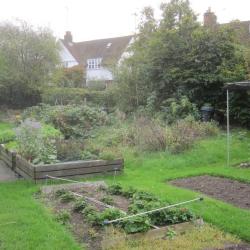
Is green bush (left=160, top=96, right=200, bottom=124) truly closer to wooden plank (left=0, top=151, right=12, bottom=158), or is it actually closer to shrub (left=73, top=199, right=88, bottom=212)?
wooden plank (left=0, top=151, right=12, bottom=158)

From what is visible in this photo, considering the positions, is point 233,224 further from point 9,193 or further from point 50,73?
point 50,73

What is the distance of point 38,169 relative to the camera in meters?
8.71

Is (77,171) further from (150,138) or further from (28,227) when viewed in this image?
(150,138)

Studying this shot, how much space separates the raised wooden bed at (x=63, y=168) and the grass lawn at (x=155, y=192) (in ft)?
0.96

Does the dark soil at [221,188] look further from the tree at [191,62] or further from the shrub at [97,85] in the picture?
the shrub at [97,85]

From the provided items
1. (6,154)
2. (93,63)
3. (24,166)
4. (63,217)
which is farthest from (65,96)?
(93,63)

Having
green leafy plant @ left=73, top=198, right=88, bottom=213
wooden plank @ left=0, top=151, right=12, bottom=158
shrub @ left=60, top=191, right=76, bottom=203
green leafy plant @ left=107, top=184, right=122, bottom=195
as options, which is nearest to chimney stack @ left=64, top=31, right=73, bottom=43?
wooden plank @ left=0, top=151, right=12, bottom=158

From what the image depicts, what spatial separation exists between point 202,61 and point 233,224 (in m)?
11.9

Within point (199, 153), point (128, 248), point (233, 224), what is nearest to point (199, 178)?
point (199, 153)

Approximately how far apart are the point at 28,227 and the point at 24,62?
87.1 ft

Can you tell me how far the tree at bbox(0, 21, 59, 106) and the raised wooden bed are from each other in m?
21.2

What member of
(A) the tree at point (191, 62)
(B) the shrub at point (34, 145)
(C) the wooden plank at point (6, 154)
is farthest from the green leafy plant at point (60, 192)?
(A) the tree at point (191, 62)

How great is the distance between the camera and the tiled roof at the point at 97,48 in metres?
50.8

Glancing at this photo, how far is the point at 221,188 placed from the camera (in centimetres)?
827
